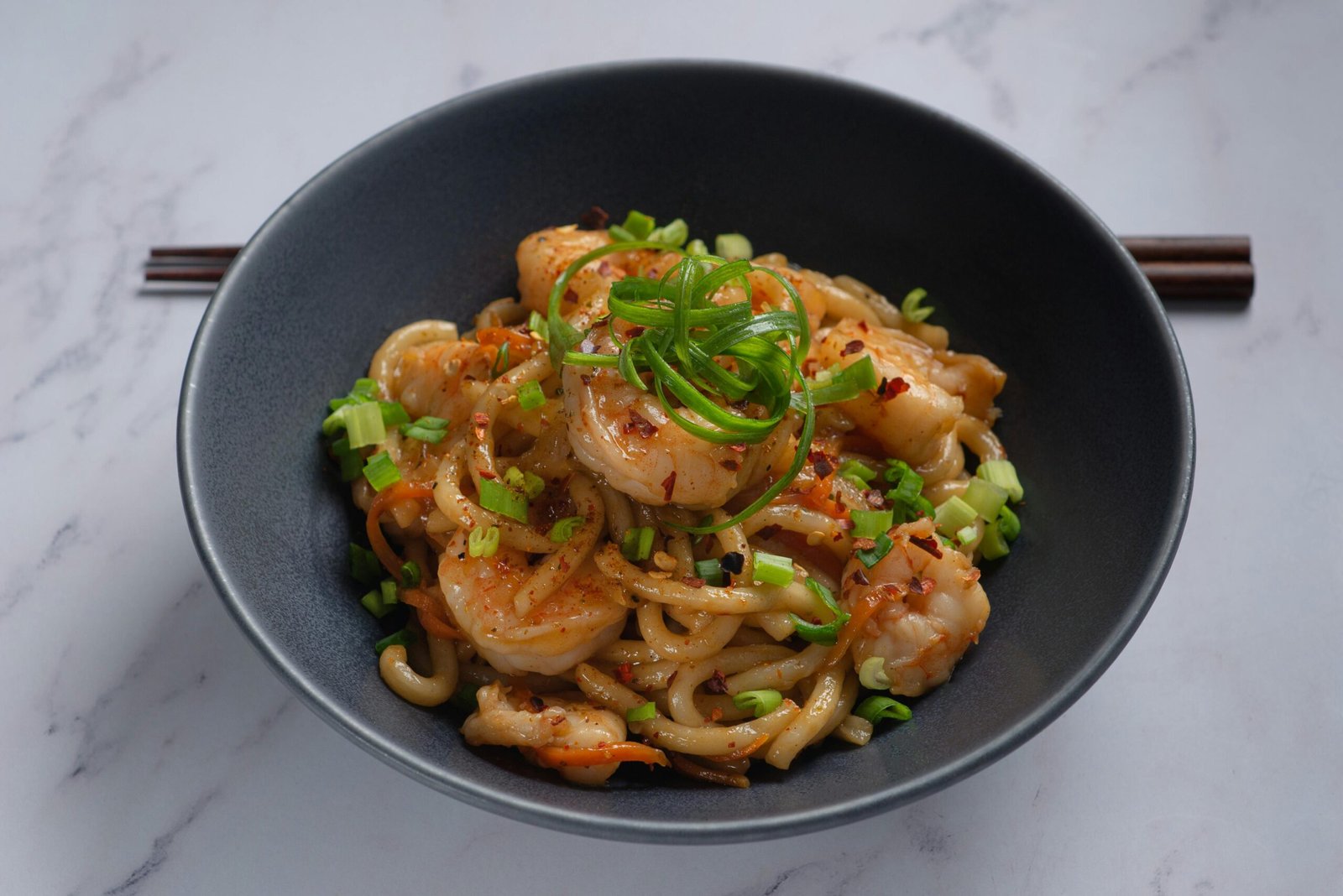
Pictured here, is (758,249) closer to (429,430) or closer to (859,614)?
(429,430)

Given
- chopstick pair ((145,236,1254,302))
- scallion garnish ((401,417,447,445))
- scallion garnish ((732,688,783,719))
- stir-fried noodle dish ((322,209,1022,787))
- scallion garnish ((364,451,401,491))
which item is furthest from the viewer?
chopstick pair ((145,236,1254,302))

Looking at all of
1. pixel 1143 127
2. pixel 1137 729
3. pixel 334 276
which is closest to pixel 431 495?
pixel 334 276

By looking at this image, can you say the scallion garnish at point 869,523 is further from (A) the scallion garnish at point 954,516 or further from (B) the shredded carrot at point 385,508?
(B) the shredded carrot at point 385,508

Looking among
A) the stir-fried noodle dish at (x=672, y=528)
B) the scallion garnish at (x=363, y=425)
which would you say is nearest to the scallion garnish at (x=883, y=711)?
the stir-fried noodle dish at (x=672, y=528)

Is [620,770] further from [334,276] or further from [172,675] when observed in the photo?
[334,276]

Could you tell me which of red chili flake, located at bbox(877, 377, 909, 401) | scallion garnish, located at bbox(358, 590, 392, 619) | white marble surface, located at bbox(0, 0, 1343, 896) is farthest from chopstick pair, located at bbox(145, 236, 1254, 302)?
scallion garnish, located at bbox(358, 590, 392, 619)

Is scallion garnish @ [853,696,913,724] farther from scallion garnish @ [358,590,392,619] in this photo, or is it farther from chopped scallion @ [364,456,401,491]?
chopped scallion @ [364,456,401,491]
